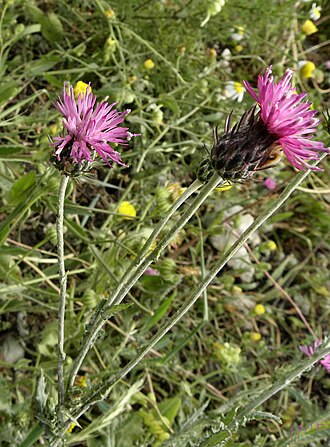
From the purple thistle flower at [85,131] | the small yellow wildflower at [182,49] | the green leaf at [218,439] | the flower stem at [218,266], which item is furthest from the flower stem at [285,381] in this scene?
the small yellow wildflower at [182,49]

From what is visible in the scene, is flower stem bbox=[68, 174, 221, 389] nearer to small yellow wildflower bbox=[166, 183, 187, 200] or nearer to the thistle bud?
the thistle bud

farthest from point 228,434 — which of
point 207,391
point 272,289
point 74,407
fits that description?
point 272,289

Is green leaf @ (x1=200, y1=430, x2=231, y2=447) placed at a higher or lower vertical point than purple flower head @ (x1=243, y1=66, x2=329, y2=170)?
lower

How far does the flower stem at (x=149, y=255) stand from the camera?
0.52 meters

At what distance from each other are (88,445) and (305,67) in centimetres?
115

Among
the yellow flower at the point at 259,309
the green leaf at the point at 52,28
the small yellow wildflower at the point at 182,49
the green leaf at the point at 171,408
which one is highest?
the green leaf at the point at 52,28

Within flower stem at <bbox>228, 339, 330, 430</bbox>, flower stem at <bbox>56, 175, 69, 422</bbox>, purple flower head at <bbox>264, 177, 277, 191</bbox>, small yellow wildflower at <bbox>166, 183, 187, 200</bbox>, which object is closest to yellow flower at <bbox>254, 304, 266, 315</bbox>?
purple flower head at <bbox>264, 177, 277, 191</bbox>

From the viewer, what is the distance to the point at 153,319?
1066 mm

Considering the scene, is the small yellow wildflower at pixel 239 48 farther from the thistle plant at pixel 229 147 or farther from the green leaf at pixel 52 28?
the thistle plant at pixel 229 147

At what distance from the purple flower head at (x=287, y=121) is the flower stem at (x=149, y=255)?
65mm

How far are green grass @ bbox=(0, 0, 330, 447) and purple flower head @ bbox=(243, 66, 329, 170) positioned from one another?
0.42m

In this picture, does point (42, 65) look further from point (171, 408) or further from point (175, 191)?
point (171, 408)

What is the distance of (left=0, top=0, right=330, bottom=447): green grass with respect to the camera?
1.02 meters

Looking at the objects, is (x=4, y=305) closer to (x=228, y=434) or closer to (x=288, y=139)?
(x=228, y=434)
